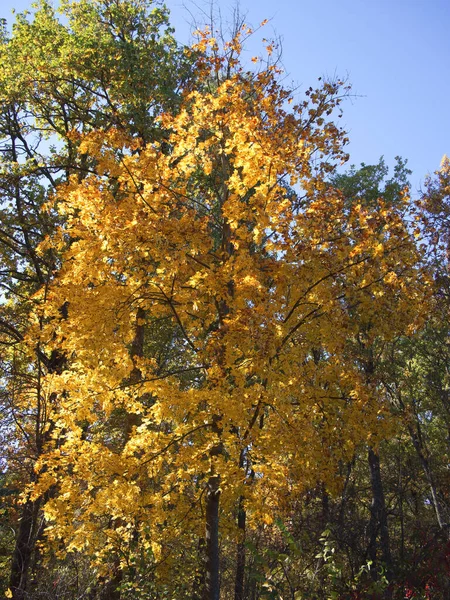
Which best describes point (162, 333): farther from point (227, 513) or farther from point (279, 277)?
point (279, 277)

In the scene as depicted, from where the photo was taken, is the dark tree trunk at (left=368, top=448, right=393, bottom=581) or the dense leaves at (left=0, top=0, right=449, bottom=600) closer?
the dense leaves at (left=0, top=0, right=449, bottom=600)

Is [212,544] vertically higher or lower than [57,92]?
lower

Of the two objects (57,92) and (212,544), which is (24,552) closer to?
(212,544)

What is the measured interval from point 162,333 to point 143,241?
7.39m

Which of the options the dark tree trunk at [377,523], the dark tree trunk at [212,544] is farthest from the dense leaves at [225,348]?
the dark tree trunk at [377,523]

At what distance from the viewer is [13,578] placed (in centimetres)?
791

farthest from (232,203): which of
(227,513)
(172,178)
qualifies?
(227,513)

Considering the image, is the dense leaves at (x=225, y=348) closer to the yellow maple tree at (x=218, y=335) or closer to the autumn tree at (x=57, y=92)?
the yellow maple tree at (x=218, y=335)

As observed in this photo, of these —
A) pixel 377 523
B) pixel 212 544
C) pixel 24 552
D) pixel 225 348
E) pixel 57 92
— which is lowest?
pixel 212 544

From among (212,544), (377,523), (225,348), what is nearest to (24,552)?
(212,544)

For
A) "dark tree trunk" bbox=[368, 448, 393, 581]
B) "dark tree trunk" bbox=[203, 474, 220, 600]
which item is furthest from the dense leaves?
"dark tree trunk" bbox=[368, 448, 393, 581]

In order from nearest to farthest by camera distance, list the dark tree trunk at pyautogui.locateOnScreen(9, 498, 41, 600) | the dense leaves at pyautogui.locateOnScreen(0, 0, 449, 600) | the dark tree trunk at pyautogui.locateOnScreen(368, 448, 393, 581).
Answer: the dense leaves at pyautogui.locateOnScreen(0, 0, 449, 600)
the dark tree trunk at pyautogui.locateOnScreen(9, 498, 41, 600)
the dark tree trunk at pyautogui.locateOnScreen(368, 448, 393, 581)

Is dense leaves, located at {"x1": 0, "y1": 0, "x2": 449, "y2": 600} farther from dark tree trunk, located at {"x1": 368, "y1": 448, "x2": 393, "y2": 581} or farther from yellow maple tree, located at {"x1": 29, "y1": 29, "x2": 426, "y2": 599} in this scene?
dark tree trunk, located at {"x1": 368, "y1": 448, "x2": 393, "y2": 581}

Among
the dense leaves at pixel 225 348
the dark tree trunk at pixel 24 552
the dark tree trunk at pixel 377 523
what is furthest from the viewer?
the dark tree trunk at pixel 377 523
